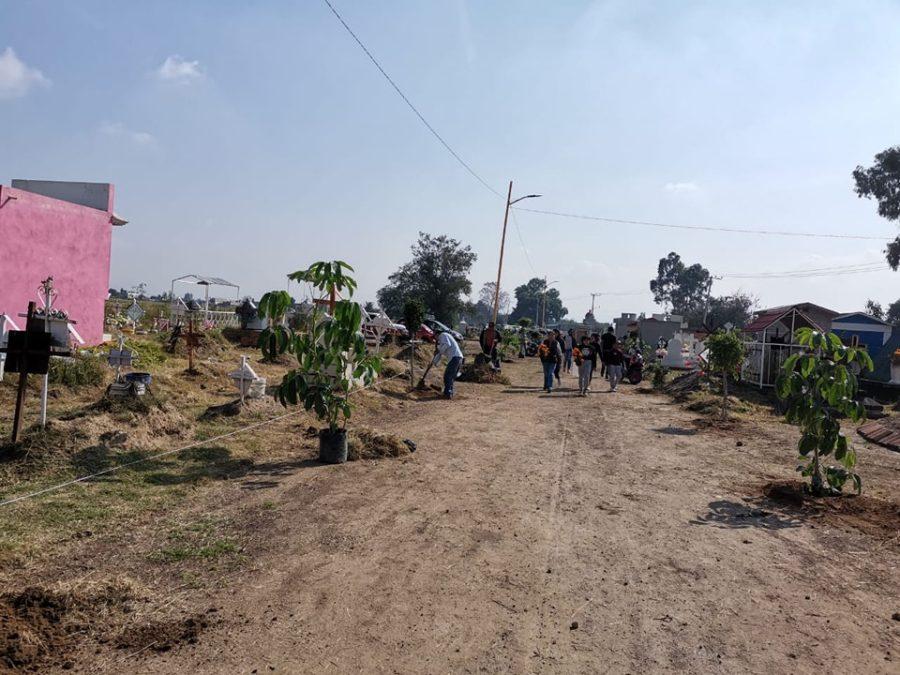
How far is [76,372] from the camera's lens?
11.5 metres

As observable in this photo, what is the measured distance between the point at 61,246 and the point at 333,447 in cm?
1155

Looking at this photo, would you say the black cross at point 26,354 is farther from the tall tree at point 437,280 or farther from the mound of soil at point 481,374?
the tall tree at point 437,280

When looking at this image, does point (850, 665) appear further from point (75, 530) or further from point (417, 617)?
point (75, 530)

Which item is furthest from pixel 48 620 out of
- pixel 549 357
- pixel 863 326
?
pixel 863 326

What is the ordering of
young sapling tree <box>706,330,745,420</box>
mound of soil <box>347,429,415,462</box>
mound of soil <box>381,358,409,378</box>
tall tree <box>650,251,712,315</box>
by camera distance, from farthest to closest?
1. tall tree <box>650,251,712,315</box>
2. mound of soil <box>381,358,409,378</box>
3. young sapling tree <box>706,330,745,420</box>
4. mound of soil <box>347,429,415,462</box>

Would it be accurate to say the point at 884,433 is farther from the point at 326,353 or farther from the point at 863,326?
the point at 863,326

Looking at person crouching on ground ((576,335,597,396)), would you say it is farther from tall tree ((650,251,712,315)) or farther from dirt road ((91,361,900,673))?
tall tree ((650,251,712,315))

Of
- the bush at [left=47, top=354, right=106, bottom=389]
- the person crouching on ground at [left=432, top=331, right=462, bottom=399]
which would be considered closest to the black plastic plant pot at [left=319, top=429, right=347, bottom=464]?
the bush at [left=47, top=354, right=106, bottom=389]

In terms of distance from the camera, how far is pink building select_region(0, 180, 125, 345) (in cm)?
1436

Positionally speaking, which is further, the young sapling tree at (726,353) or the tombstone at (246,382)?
the young sapling tree at (726,353)

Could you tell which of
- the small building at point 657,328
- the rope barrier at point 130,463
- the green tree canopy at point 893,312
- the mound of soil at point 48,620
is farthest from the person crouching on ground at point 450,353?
the green tree canopy at point 893,312

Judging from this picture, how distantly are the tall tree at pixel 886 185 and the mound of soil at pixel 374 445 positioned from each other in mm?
54235

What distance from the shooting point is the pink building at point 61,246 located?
14359mm

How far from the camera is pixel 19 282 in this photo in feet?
47.9
